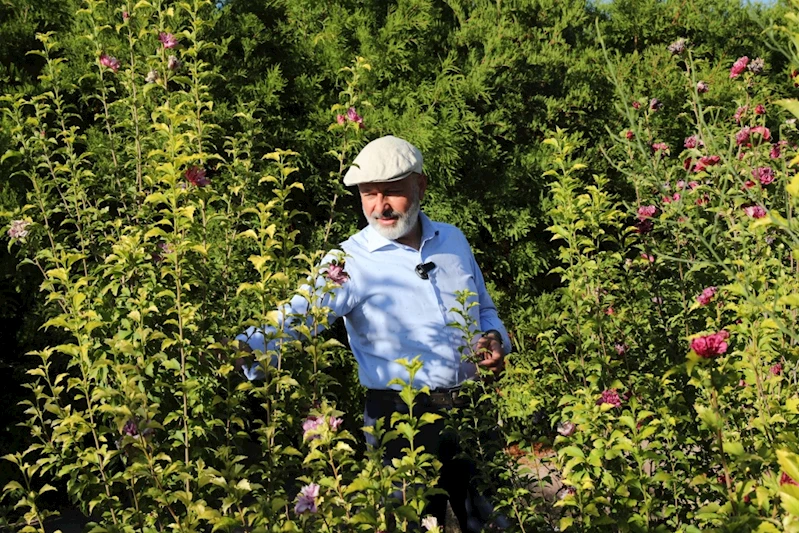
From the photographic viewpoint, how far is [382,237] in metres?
3.01

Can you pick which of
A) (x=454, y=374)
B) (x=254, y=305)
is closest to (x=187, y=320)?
(x=454, y=374)

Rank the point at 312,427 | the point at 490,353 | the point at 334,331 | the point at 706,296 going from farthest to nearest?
1. the point at 334,331
2. the point at 706,296
3. the point at 490,353
4. the point at 312,427

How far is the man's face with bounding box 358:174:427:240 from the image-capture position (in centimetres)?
299

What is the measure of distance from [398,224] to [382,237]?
78mm

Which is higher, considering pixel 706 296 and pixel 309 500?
pixel 706 296

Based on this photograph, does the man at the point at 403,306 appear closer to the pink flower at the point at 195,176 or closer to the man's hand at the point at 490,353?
the man's hand at the point at 490,353

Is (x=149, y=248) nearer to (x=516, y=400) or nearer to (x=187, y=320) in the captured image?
(x=187, y=320)

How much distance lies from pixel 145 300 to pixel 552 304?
3.10 metres

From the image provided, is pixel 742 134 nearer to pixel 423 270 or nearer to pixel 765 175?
pixel 765 175

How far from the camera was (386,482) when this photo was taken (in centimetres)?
180

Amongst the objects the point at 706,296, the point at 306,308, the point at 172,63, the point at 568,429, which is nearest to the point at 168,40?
the point at 172,63

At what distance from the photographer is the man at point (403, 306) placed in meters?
2.88

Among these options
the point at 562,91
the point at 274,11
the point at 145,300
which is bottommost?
the point at 145,300

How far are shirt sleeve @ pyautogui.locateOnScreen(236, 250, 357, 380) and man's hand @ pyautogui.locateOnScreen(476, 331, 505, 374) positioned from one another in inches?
19.4
